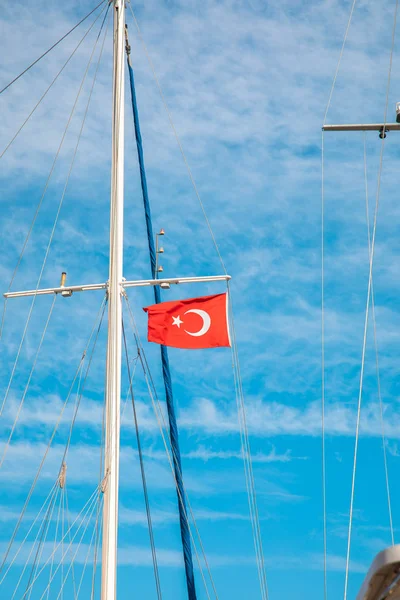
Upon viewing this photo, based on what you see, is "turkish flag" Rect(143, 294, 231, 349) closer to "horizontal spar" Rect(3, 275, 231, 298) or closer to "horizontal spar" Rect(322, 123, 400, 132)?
"horizontal spar" Rect(3, 275, 231, 298)

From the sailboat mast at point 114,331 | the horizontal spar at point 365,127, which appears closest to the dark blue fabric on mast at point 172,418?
the sailboat mast at point 114,331

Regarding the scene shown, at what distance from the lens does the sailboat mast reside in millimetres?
19406

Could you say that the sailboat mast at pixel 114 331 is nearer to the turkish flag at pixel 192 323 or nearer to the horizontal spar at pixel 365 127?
the turkish flag at pixel 192 323

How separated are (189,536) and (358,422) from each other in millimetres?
5923

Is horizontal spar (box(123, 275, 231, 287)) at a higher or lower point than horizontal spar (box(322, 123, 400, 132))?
lower

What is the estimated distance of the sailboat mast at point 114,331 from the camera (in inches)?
764

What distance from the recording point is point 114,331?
21.6 metres

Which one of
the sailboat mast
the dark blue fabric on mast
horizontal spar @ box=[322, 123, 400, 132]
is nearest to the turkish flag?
the sailboat mast

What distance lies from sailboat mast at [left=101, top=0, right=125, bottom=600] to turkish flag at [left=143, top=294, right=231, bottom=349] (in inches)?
46.8

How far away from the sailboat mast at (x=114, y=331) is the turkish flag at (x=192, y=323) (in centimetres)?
119

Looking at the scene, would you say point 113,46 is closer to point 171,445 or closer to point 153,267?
point 153,267

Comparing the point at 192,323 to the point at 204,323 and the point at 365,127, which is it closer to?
the point at 204,323

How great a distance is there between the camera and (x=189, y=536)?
22750 mm

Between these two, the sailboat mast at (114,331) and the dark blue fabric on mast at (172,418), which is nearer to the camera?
the sailboat mast at (114,331)
